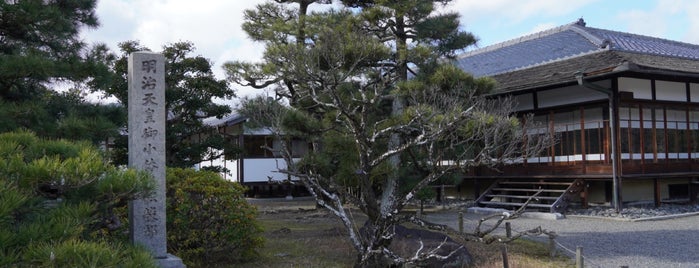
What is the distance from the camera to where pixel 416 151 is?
12.1 m

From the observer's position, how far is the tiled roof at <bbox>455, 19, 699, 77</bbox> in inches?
671

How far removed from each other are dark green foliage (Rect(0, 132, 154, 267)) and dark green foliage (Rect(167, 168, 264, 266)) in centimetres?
290

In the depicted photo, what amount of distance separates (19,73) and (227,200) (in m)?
3.30

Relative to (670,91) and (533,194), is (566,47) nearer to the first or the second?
(670,91)

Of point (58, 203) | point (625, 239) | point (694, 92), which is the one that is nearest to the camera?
point (58, 203)

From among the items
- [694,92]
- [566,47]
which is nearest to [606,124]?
[694,92]

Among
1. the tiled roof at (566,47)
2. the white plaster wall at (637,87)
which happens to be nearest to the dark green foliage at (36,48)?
the tiled roof at (566,47)

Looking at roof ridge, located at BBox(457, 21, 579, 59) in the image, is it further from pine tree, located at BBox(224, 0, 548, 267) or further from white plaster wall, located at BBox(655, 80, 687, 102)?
pine tree, located at BBox(224, 0, 548, 267)

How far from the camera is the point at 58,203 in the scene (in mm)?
4027

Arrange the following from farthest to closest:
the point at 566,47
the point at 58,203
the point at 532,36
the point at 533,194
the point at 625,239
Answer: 1. the point at 532,36
2. the point at 566,47
3. the point at 533,194
4. the point at 625,239
5. the point at 58,203

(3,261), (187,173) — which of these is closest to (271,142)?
(187,173)

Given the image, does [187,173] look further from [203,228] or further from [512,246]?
[512,246]

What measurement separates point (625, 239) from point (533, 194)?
4997 millimetres

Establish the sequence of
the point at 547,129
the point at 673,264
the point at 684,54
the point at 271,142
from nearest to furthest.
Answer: the point at 673,264, the point at 547,129, the point at 684,54, the point at 271,142
